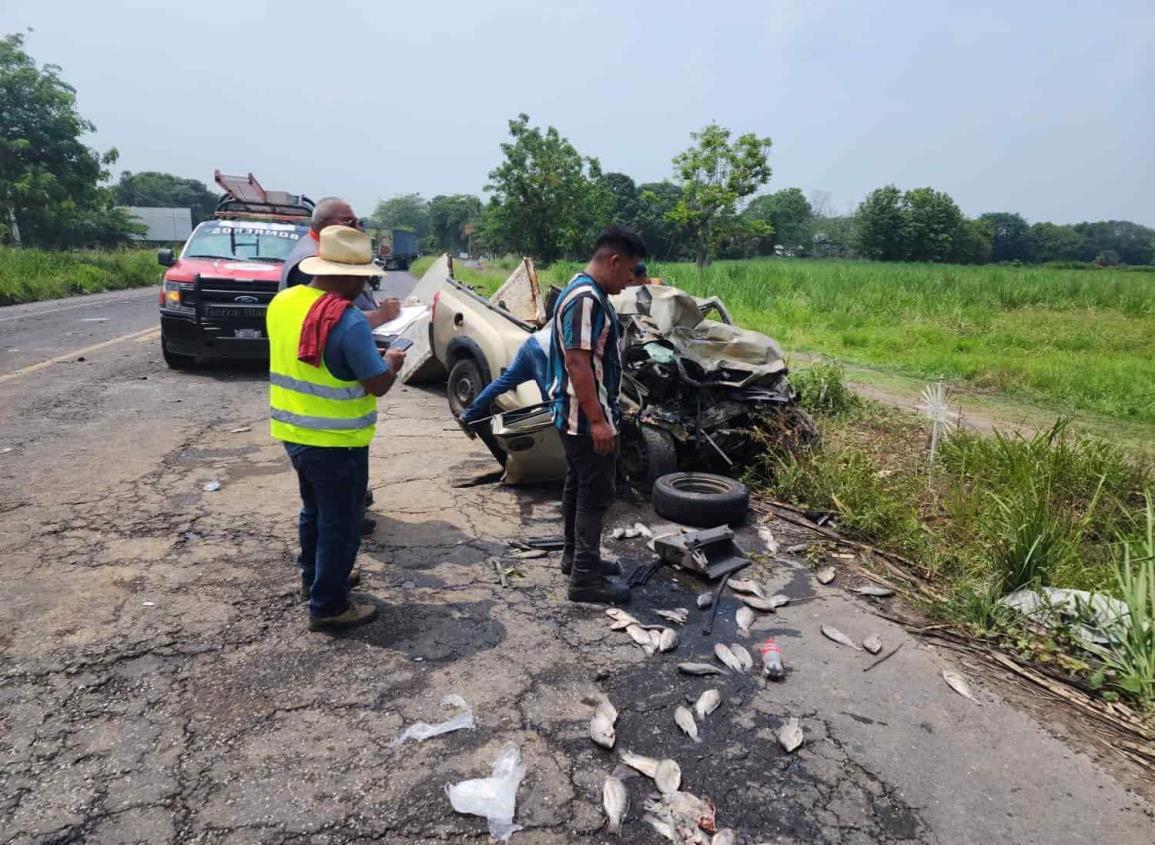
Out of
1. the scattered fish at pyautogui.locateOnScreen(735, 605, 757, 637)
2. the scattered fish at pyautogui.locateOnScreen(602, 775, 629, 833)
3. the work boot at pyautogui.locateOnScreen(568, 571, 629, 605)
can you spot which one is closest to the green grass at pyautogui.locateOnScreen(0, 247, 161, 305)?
the work boot at pyautogui.locateOnScreen(568, 571, 629, 605)

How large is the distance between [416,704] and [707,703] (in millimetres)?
1219

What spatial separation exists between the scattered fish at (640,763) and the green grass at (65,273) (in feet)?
66.6

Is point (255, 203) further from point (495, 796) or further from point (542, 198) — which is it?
point (542, 198)

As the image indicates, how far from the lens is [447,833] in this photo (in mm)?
2164

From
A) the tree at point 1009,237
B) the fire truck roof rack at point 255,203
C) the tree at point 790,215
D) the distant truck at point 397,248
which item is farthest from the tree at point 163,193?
the tree at point 1009,237

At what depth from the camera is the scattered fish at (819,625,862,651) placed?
352 centimetres

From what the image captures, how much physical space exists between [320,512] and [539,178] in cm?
3314

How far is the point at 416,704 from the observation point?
2791 mm

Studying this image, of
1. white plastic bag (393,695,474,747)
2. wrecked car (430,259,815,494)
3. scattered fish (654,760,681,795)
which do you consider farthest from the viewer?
wrecked car (430,259,815,494)

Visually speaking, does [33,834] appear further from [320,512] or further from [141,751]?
[320,512]

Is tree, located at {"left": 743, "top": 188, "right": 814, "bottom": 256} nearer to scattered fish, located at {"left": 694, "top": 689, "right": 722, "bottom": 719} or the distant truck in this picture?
the distant truck

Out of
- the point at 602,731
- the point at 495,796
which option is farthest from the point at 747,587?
the point at 495,796

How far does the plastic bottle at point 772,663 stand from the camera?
317cm

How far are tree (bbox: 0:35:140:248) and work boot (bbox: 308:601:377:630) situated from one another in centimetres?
2828
